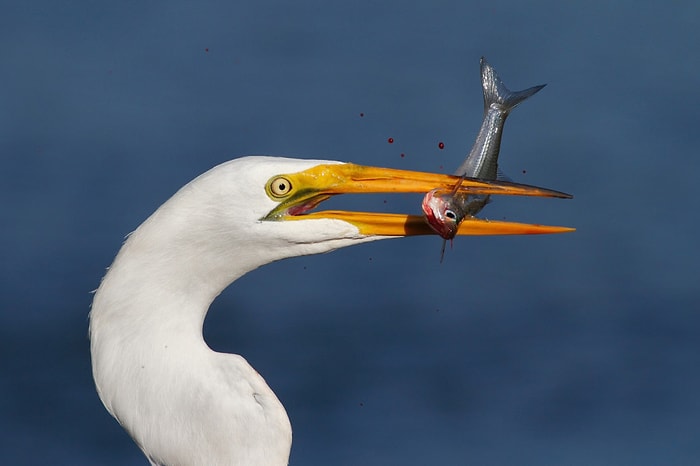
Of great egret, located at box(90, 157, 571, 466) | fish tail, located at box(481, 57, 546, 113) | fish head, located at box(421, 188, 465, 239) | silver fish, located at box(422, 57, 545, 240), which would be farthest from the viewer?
fish tail, located at box(481, 57, 546, 113)

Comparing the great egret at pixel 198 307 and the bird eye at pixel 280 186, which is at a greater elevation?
the bird eye at pixel 280 186

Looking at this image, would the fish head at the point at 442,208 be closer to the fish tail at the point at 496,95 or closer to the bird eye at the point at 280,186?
the bird eye at the point at 280,186

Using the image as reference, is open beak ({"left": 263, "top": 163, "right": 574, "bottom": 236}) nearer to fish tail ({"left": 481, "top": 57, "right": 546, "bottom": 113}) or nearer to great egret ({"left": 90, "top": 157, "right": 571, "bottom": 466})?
great egret ({"left": 90, "top": 157, "right": 571, "bottom": 466})

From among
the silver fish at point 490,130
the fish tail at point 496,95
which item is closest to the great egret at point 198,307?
the silver fish at point 490,130

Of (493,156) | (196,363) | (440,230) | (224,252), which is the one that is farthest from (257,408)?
(493,156)

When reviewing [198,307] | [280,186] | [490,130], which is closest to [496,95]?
[490,130]

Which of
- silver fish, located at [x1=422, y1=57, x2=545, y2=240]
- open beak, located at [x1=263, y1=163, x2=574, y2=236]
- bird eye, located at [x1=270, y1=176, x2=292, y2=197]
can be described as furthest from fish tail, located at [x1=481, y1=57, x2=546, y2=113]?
bird eye, located at [x1=270, y1=176, x2=292, y2=197]

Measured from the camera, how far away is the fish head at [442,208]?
11.9 feet

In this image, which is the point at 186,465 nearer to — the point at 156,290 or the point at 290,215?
the point at 156,290

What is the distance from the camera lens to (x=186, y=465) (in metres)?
3.59

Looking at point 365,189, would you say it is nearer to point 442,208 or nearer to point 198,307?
point 442,208

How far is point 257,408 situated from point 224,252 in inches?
16.4

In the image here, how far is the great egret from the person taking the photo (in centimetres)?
349

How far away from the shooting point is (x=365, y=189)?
12.0 feet
